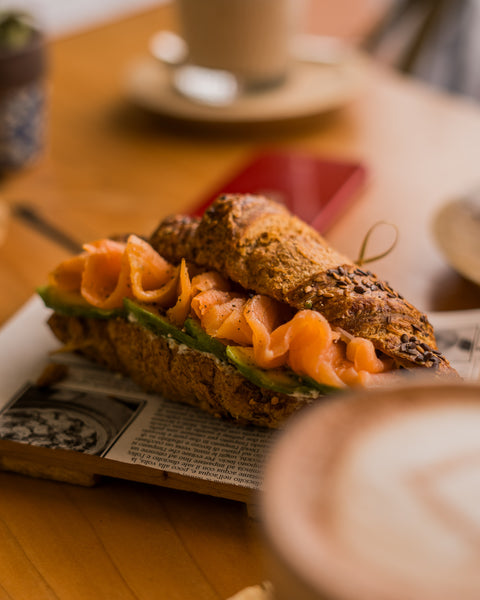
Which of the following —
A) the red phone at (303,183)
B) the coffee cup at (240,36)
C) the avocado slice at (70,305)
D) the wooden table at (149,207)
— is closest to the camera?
the wooden table at (149,207)

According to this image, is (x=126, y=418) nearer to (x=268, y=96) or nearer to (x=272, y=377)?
(x=272, y=377)

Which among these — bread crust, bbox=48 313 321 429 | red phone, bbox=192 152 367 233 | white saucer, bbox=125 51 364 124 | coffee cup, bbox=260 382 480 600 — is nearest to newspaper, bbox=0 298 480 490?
bread crust, bbox=48 313 321 429

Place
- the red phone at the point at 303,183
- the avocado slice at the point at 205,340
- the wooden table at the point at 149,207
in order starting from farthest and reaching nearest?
the red phone at the point at 303,183
the avocado slice at the point at 205,340
the wooden table at the point at 149,207

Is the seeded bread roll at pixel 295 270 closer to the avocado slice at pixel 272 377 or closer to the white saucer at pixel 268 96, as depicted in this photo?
the avocado slice at pixel 272 377

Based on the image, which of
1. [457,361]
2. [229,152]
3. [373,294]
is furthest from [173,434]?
[229,152]

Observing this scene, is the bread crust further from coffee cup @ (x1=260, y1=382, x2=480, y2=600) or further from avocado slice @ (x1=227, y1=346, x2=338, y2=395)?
coffee cup @ (x1=260, y1=382, x2=480, y2=600)

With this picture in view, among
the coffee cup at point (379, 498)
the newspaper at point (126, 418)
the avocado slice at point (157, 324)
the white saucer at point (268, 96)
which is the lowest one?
the newspaper at point (126, 418)

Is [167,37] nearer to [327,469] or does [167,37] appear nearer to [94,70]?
[94,70]

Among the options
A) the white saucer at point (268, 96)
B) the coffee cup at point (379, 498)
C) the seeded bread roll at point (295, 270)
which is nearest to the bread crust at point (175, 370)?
the seeded bread roll at point (295, 270)
